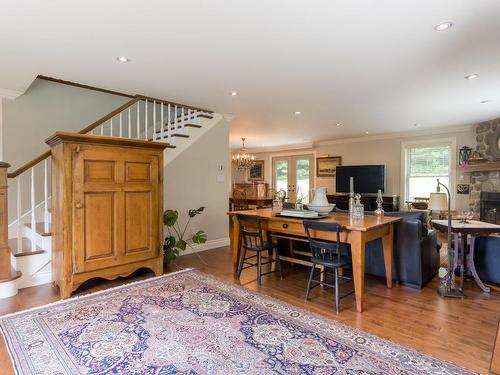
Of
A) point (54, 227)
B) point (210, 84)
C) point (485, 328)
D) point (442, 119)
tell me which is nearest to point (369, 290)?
point (485, 328)

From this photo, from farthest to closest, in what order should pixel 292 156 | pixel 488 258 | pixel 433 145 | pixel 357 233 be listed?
pixel 292 156 < pixel 433 145 < pixel 488 258 < pixel 357 233

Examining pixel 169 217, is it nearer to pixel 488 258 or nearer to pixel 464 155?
pixel 488 258

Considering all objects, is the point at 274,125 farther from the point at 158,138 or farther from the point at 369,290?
the point at 369,290

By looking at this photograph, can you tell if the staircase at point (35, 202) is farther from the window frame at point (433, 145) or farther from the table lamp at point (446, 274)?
the window frame at point (433, 145)

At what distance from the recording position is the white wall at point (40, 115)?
429 centimetres

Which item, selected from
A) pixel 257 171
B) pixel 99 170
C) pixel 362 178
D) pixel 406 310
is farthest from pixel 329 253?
pixel 257 171

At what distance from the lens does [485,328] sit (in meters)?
2.42

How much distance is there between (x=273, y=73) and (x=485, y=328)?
307 cm

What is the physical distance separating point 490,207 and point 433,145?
1.83 meters

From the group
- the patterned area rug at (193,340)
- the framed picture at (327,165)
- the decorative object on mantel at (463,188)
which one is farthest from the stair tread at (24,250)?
the decorative object on mantel at (463,188)

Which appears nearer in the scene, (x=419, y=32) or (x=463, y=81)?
(x=419, y=32)

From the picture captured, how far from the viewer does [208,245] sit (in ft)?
17.3

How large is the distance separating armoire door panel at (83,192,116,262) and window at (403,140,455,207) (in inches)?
266

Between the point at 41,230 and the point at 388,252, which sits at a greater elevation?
the point at 41,230
